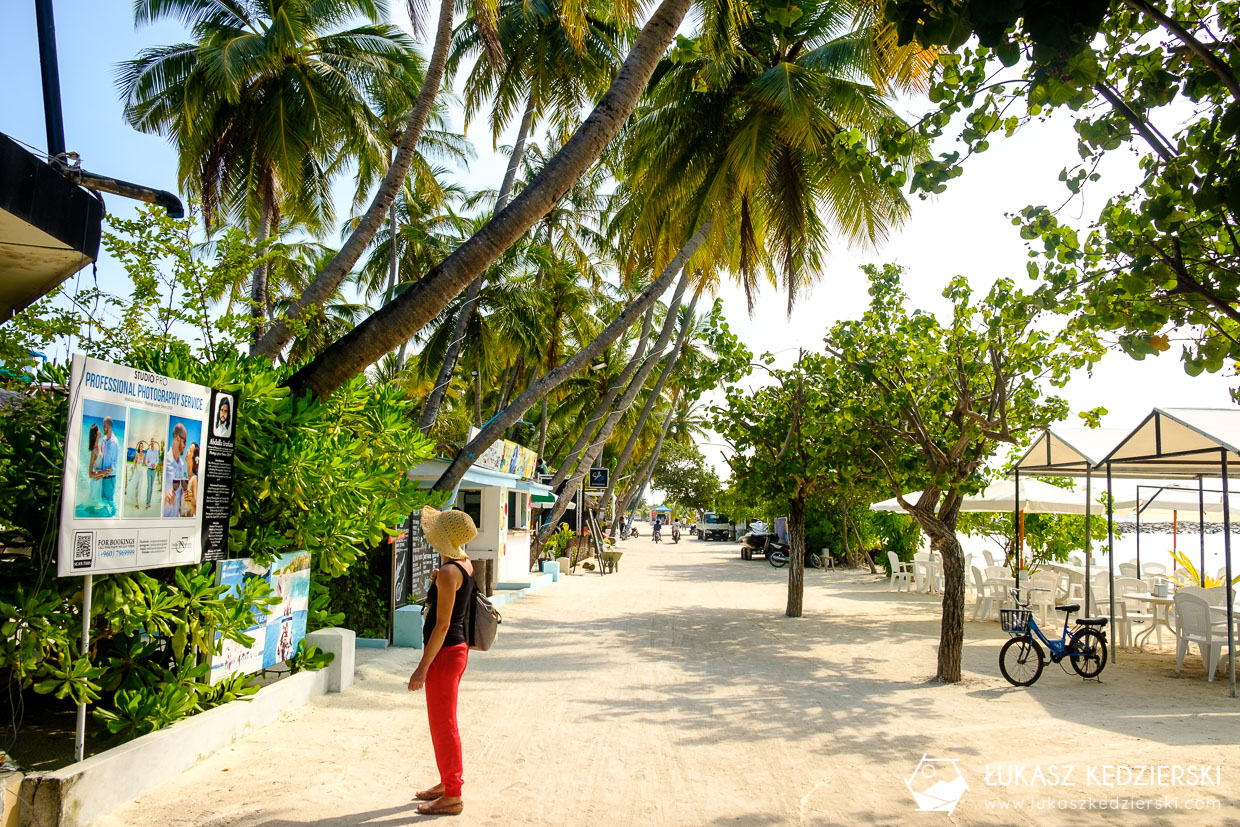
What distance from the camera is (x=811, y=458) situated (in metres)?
13.6

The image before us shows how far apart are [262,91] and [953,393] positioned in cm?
1294

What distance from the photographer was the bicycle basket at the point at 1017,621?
8.68 m

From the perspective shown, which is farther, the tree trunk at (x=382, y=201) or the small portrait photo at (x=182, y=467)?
the tree trunk at (x=382, y=201)

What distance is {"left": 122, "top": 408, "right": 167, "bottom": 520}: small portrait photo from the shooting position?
4.82 m

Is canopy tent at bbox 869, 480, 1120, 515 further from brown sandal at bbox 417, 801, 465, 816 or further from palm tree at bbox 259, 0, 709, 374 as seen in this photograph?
brown sandal at bbox 417, 801, 465, 816

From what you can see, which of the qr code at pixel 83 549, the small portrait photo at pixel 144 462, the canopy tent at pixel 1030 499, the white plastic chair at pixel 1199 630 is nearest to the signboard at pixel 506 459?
the canopy tent at pixel 1030 499

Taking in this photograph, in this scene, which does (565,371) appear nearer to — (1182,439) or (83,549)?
(1182,439)

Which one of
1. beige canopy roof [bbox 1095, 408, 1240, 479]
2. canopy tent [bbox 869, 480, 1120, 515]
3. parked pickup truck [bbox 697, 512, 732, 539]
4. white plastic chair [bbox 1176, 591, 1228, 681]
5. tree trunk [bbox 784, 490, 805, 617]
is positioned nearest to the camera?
beige canopy roof [bbox 1095, 408, 1240, 479]

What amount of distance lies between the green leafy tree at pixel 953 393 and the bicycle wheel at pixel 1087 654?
1.33 m

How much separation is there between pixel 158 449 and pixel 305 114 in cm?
1140

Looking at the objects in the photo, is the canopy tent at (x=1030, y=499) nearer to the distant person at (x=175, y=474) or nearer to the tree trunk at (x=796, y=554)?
the tree trunk at (x=796, y=554)

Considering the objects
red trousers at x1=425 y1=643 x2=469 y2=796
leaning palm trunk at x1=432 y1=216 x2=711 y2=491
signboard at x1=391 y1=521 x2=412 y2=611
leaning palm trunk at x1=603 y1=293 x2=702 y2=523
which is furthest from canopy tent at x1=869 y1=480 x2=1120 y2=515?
red trousers at x1=425 y1=643 x2=469 y2=796

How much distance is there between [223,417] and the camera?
577cm

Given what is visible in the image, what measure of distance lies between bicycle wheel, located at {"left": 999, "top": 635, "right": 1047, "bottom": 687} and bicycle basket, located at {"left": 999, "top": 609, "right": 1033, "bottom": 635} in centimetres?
8
